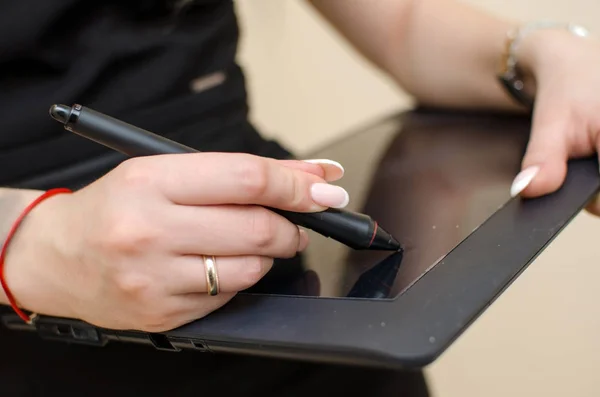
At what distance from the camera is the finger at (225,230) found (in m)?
0.23

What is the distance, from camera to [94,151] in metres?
0.37

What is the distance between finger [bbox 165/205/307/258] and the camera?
23 cm

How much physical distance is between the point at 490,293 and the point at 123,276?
0.49ft

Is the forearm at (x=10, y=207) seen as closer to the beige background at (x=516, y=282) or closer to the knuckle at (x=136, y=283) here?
the knuckle at (x=136, y=283)

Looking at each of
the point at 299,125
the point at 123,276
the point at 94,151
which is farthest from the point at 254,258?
the point at 299,125

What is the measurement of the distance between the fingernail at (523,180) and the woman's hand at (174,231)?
0.11 m

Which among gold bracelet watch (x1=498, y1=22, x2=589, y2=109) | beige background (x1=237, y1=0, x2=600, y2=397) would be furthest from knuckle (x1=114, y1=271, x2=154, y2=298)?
beige background (x1=237, y1=0, x2=600, y2=397)

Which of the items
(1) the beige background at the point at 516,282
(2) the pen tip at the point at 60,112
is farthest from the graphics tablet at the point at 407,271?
(1) the beige background at the point at 516,282

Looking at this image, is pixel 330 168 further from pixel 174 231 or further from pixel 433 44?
pixel 433 44

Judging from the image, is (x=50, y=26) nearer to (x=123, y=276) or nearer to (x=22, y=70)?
(x=22, y=70)

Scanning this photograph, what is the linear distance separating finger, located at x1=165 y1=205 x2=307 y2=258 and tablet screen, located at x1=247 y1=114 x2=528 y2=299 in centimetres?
3

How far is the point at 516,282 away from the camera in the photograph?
69cm

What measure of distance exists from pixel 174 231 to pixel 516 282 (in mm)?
572

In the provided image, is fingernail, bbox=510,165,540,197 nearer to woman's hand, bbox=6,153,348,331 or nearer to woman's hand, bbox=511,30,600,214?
woman's hand, bbox=511,30,600,214
